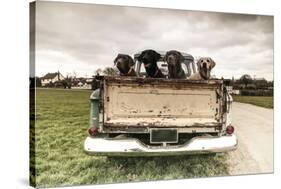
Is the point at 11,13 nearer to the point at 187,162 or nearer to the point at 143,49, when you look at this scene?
the point at 143,49

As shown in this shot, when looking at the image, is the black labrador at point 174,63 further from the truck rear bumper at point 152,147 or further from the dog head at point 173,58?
the truck rear bumper at point 152,147

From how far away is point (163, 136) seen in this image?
6.11 meters

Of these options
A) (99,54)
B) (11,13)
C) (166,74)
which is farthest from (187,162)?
(11,13)

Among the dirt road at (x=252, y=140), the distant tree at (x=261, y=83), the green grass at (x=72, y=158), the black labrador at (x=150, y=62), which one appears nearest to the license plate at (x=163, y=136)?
the green grass at (x=72, y=158)

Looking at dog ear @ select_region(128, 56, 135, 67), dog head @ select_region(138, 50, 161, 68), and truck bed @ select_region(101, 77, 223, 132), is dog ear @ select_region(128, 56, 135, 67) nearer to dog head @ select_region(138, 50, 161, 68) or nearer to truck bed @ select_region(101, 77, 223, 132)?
dog head @ select_region(138, 50, 161, 68)

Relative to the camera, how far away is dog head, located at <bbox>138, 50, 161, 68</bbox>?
6.13m

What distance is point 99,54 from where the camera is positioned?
5.95 meters

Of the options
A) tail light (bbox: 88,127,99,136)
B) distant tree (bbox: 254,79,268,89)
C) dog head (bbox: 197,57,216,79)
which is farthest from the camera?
distant tree (bbox: 254,79,268,89)

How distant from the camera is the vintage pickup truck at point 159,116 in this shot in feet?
19.3

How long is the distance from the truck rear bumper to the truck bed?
0.16 metres

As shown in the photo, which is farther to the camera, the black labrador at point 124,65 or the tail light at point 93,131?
the black labrador at point 124,65

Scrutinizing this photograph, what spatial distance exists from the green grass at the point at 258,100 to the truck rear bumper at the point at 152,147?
43cm

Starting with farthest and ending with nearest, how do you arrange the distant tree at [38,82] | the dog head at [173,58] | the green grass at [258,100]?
the green grass at [258,100], the dog head at [173,58], the distant tree at [38,82]

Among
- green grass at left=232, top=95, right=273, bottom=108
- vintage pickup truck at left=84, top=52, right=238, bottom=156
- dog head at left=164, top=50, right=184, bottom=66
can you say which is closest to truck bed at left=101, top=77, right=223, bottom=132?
vintage pickup truck at left=84, top=52, right=238, bottom=156
